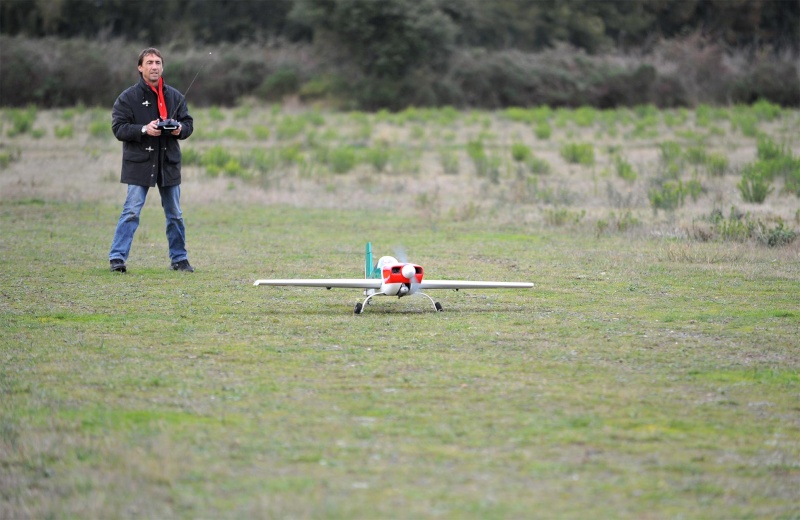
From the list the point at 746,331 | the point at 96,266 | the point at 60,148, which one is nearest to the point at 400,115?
the point at 60,148

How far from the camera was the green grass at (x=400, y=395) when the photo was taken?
4438 mm

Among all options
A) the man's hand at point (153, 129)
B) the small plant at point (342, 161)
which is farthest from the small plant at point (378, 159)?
the man's hand at point (153, 129)

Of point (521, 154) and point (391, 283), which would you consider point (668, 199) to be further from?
point (391, 283)

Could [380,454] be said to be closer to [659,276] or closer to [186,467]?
[186,467]

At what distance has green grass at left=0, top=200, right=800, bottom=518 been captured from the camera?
444cm

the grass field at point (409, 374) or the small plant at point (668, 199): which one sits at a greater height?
the small plant at point (668, 199)

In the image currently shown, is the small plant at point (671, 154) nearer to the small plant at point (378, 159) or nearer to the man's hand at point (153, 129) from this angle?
the small plant at point (378, 159)

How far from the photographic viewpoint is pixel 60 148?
83.5 feet

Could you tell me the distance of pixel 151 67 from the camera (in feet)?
34.3

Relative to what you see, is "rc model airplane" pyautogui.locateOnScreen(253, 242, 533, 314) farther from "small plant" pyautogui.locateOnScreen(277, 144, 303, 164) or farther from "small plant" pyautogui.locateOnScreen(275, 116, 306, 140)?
"small plant" pyautogui.locateOnScreen(275, 116, 306, 140)

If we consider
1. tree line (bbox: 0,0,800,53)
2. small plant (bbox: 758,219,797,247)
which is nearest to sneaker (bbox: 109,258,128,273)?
small plant (bbox: 758,219,797,247)

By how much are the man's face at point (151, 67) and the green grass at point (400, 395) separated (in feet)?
6.74

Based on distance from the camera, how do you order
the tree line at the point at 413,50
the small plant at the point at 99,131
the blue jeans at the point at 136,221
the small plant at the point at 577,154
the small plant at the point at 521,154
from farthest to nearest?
the tree line at the point at 413,50, the small plant at the point at 99,131, the small plant at the point at 521,154, the small plant at the point at 577,154, the blue jeans at the point at 136,221

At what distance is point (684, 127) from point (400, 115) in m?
10.3
